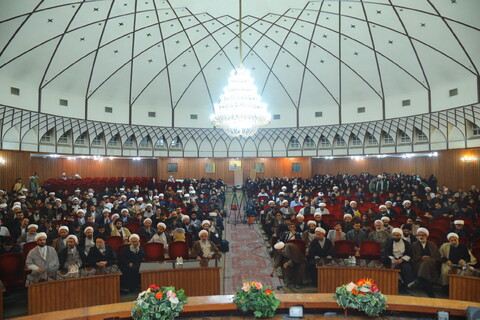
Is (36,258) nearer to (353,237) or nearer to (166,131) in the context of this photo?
(353,237)

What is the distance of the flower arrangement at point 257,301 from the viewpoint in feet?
13.2

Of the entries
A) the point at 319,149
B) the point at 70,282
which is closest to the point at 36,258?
the point at 70,282

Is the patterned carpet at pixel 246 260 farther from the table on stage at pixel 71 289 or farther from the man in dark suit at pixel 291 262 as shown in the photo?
the table on stage at pixel 71 289

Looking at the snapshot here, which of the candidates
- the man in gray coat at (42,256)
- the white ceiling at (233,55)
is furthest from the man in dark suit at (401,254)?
the white ceiling at (233,55)

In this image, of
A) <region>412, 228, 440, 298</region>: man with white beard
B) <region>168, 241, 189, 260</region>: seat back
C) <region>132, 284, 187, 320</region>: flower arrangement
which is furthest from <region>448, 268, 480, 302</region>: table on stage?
<region>168, 241, 189, 260</region>: seat back

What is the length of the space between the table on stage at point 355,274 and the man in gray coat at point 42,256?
5.71 m

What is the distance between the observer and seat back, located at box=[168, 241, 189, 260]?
7.26 m

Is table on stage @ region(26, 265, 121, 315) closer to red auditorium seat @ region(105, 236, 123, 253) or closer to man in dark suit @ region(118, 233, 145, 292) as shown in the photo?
man in dark suit @ region(118, 233, 145, 292)

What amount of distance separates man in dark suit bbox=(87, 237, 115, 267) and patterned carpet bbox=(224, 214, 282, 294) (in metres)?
2.78

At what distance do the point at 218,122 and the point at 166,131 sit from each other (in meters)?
17.3

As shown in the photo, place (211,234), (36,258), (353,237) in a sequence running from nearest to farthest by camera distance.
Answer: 1. (36,258)
2. (353,237)
3. (211,234)

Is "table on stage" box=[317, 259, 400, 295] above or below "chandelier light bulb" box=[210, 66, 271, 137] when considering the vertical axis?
below

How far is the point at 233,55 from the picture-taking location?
22.9 m

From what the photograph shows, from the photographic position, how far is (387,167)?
29.4m
